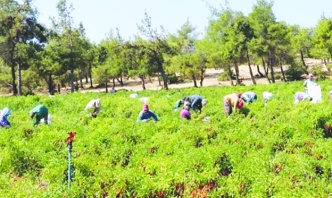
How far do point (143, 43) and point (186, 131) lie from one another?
32278mm

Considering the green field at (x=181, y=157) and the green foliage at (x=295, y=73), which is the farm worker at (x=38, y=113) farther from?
the green foliage at (x=295, y=73)

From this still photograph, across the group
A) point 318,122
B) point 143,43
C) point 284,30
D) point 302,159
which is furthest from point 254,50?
point 302,159

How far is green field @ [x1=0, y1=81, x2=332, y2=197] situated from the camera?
7.54 meters

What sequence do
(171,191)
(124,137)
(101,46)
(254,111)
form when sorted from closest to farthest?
(171,191)
(124,137)
(254,111)
(101,46)

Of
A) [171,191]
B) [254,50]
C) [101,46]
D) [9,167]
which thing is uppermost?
[101,46]

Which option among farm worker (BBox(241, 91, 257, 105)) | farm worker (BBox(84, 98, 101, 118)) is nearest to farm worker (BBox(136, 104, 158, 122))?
farm worker (BBox(84, 98, 101, 118))

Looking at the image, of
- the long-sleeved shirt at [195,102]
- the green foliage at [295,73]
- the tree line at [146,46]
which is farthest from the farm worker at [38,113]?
the green foliage at [295,73]

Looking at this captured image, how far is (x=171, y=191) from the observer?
7.60 metres

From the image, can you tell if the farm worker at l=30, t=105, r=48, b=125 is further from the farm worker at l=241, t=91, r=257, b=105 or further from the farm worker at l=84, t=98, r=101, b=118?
the farm worker at l=241, t=91, r=257, b=105

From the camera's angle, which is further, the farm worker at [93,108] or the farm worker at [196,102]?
the farm worker at [93,108]

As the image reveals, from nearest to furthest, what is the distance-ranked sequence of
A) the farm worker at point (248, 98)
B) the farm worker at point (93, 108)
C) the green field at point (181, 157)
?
the green field at point (181, 157) → the farm worker at point (93, 108) → the farm worker at point (248, 98)

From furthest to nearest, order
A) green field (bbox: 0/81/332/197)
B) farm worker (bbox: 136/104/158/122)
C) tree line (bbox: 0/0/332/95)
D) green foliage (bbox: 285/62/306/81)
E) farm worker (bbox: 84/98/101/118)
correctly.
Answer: green foliage (bbox: 285/62/306/81), tree line (bbox: 0/0/332/95), farm worker (bbox: 84/98/101/118), farm worker (bbox: 136/104/158/122), green field (bbox: 0/81/332/197)

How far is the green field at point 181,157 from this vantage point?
7543 mm

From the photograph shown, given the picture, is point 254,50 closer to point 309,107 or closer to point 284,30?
point 284,30
